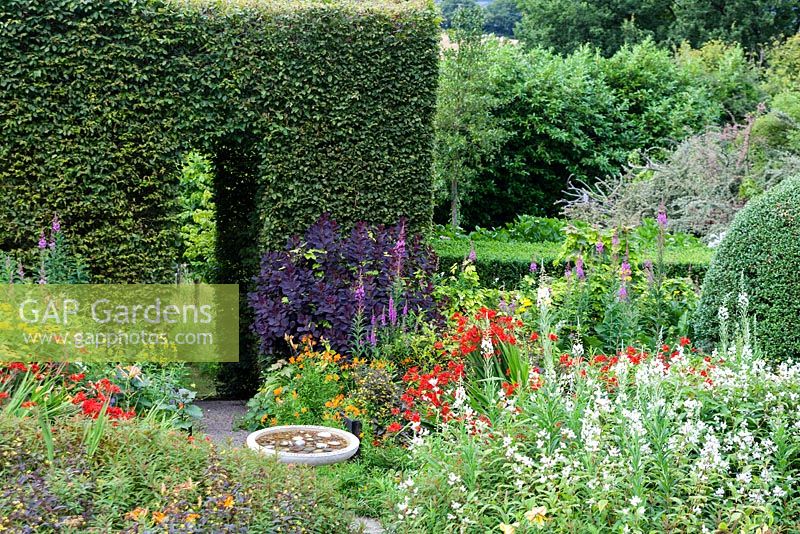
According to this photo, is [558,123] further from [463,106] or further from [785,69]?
[785,69]

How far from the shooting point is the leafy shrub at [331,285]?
6.44m

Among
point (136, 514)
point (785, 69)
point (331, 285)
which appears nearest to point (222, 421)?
point (331, 285)

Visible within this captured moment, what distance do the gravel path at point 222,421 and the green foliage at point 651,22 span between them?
16.9 m

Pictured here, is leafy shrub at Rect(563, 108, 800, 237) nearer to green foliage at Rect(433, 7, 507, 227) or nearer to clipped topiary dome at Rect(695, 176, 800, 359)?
green foliage at Rect(433, 7, 507, 227)

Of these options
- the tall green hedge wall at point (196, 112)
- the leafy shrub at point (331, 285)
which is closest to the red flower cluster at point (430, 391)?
the leafy shrub at point (331, 285)

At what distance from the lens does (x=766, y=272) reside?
18.4 ft

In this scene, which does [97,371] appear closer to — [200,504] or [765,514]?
[200,504]

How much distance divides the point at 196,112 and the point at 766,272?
14.0ft

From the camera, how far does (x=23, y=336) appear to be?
4918 millimetres

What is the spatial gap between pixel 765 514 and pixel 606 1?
68.0ft

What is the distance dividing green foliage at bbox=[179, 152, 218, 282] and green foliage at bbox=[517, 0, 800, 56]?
1388 centimetres

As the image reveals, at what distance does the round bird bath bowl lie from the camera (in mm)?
4598

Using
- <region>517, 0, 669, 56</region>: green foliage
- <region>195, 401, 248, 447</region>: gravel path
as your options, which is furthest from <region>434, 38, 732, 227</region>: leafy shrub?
<region>517, 0, 669, 56</region>: green foliage

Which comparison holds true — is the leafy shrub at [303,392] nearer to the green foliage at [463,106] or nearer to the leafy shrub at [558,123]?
the green foliage at [463,106]
